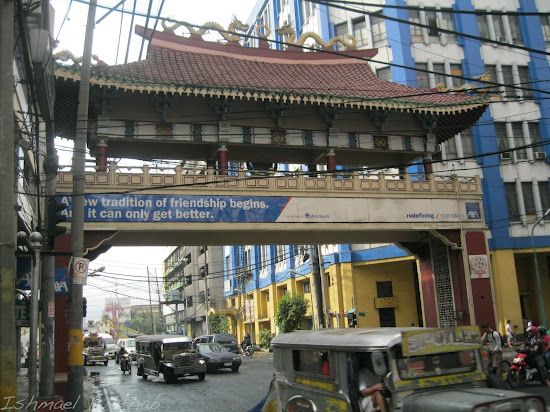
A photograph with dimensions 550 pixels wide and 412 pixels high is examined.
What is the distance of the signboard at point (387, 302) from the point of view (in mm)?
31438

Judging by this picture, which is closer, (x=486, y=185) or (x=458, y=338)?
(x=458, y=338)

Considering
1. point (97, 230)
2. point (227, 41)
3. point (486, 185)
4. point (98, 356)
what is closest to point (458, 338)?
point (97, 230)

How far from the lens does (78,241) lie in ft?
35.9

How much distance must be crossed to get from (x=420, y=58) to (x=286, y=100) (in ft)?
56.8

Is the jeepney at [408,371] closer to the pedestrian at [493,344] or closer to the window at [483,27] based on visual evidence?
the pedestrian at [493,344]

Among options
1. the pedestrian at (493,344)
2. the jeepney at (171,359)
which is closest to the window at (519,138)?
the pedestrian at (493,344)

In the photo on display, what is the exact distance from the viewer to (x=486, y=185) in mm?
29672

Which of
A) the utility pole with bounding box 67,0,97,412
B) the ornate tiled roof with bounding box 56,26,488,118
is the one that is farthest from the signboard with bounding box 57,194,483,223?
the utility pole with bounding box 67,0,97,412

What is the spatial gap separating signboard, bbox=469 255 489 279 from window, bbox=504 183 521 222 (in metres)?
12.3

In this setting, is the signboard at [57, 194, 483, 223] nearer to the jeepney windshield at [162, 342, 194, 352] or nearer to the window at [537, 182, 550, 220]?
the jeepney windshield at [162, 342, 194, 352]

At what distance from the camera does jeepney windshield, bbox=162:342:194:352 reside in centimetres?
2059

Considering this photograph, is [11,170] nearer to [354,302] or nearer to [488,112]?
[354,302]

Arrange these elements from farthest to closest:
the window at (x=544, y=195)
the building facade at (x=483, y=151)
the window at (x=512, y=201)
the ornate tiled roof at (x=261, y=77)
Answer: the window at (x=544, y=195) < the window at (x=512, y=201) < the building facade at (x=483, y=151) < the ornate tiled roof at (x=261, y=77)

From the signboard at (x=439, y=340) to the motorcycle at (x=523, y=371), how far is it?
7453mm
